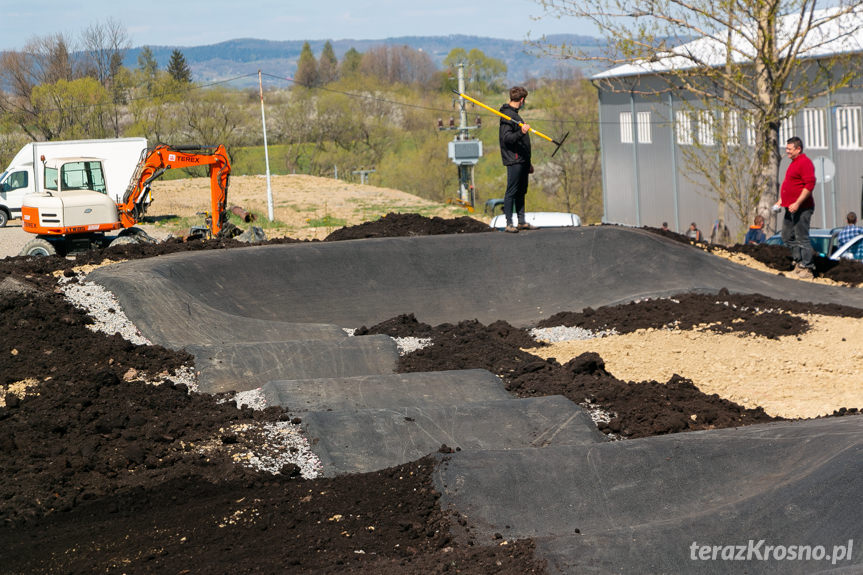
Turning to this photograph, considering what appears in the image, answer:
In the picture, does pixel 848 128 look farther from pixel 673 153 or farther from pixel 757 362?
pixel 757 362

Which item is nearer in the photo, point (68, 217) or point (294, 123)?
point (68, 217)

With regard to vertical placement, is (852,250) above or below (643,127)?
below

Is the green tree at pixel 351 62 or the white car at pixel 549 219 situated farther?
the green tree at pixel 351 62

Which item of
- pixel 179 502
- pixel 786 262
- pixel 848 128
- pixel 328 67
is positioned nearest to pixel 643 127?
pixel 848 128

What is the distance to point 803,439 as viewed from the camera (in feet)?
19.2

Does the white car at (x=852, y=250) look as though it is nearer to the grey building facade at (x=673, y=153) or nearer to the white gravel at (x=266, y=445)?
the grey building facade at (x=673, y=153)

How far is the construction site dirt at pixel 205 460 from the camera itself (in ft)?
17.0

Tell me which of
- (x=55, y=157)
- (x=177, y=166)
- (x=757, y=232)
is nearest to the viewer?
(x=757, y=232)

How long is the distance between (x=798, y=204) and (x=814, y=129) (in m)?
17.1

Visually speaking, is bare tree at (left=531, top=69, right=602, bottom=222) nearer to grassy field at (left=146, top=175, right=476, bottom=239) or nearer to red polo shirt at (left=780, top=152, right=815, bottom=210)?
grassy field at (left=146, top=175, right=476, bottom=239)

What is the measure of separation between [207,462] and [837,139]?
2569cm

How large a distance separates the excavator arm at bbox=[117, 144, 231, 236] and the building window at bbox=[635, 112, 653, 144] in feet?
71.1

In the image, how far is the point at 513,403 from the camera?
787 cm

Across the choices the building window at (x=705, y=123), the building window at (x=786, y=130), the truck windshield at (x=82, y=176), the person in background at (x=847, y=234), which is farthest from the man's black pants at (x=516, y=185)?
the building window at (x=786, y=130)
